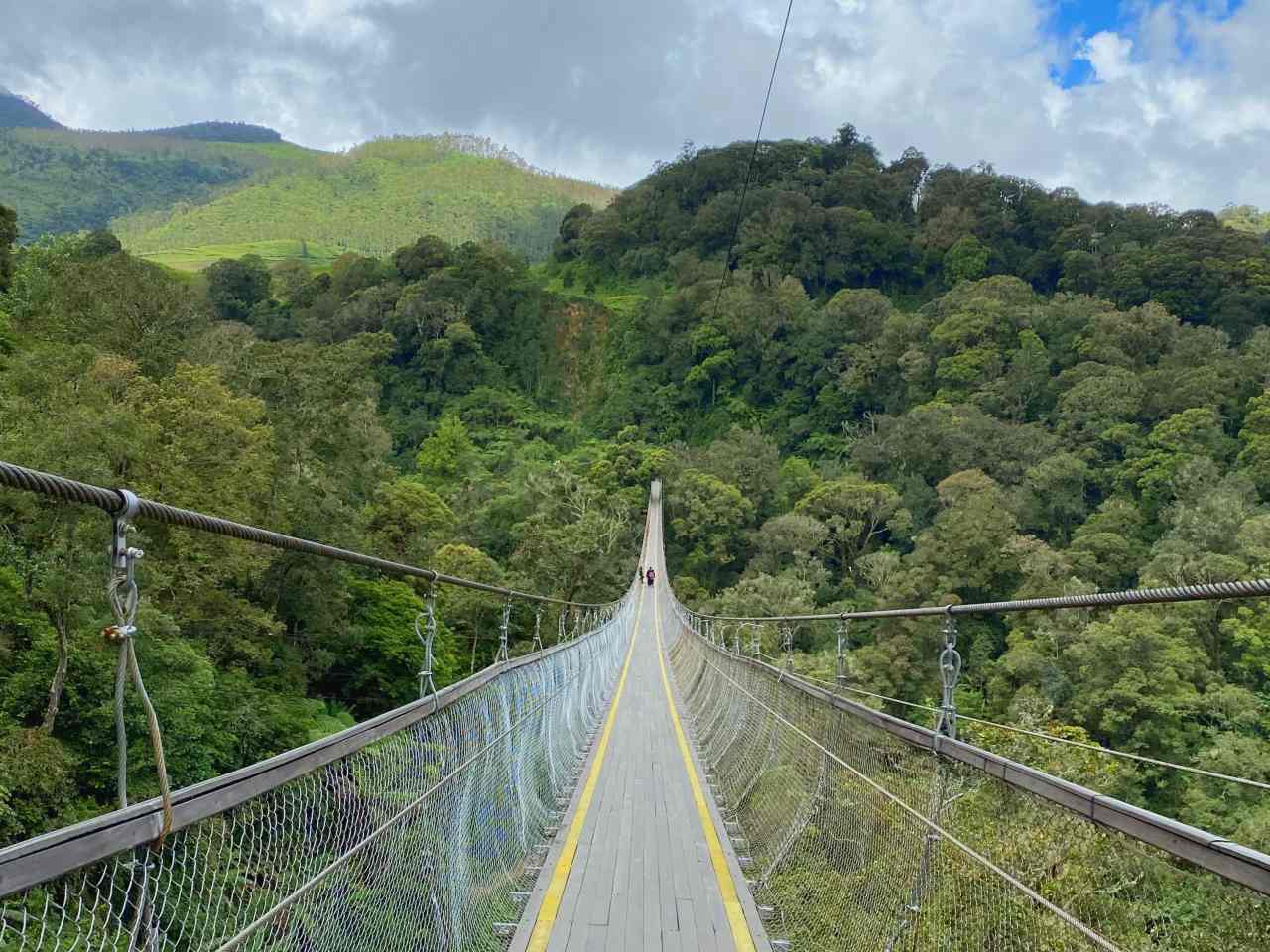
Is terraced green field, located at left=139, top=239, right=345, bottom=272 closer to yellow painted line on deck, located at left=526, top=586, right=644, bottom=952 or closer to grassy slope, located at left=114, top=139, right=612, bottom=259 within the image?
grassy slope, located at left=114, top=139, right=612, bottom=259

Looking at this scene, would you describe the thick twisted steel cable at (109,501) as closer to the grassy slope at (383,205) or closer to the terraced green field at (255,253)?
the terraced green field at (255,253)

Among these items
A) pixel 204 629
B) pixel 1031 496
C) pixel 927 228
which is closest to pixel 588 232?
pixel 927 228

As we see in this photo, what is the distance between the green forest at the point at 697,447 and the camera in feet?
40.0

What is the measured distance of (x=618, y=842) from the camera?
207 inches

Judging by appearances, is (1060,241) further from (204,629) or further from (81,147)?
(81,147)

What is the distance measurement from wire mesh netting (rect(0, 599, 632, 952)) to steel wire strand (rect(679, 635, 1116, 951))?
4.08 ft

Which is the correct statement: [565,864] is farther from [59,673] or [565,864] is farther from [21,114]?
[21,114]

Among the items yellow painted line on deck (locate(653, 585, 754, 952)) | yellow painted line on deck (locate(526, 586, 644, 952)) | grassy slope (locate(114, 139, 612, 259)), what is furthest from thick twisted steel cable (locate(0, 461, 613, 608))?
grassy slope (locate(114, 139, 612, 259))

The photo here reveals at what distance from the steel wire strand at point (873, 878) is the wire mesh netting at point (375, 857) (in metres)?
1.24

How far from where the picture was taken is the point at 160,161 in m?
127

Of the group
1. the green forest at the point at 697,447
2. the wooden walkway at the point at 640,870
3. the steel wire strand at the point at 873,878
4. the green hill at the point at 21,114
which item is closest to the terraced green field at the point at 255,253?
the green forest at the point at 697,447

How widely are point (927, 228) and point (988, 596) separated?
60.2m

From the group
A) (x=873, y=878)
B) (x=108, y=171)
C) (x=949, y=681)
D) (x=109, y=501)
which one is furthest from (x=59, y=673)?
(x=108, y=171)

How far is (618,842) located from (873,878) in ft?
7.18
